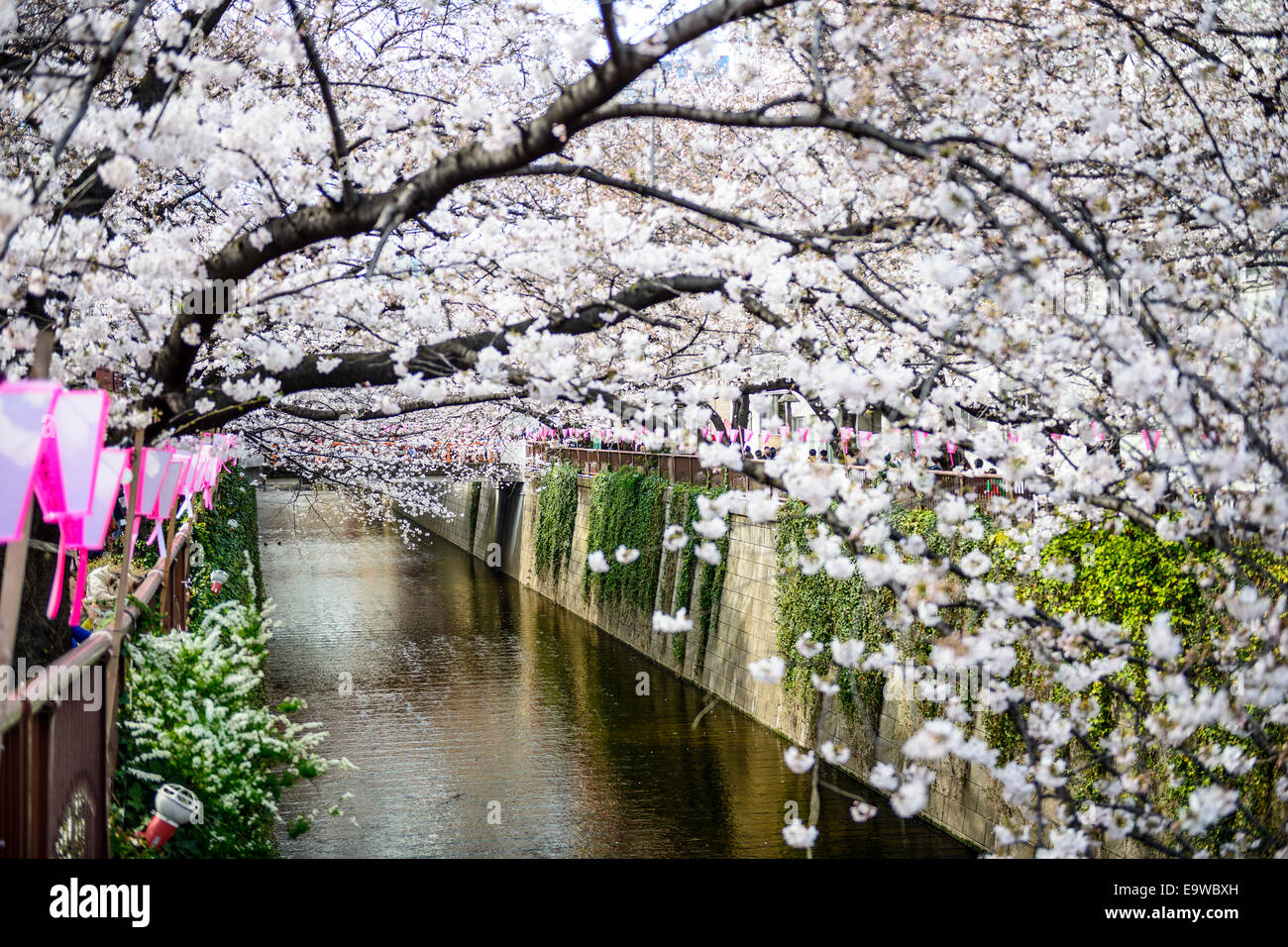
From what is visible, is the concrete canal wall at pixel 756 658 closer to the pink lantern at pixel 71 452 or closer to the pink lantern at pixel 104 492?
the pink lantern at pixel 71 452

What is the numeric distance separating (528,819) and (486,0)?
7557 mm

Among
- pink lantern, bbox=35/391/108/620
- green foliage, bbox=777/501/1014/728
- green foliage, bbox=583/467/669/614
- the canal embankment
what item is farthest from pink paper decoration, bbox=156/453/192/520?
green foliage, bbox=583/467/669/614

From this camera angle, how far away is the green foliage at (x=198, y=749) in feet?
18.9

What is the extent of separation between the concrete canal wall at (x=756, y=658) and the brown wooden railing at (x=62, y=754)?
2.93 metres

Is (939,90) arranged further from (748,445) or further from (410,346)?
(748,445)

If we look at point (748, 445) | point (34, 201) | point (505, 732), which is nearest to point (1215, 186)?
point (34, 201)

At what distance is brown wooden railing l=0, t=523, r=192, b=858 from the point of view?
3818 mm

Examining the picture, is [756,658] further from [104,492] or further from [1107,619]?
[104,492]

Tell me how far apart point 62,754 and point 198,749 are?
1584mm

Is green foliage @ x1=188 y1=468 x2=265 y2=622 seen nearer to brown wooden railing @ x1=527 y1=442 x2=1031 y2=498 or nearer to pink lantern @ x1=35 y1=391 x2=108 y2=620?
pink lantern @ x1=35 y1=391 x2=108 y2=620

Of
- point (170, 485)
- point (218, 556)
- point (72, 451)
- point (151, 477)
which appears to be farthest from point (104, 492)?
point (218, 556)

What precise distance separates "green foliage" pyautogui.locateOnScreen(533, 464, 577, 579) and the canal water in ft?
6.45

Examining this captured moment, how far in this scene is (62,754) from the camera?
4422 millimetres

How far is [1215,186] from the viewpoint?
519 centimetres
